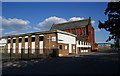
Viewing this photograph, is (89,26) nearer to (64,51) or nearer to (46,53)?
(64,51)

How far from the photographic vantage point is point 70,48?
112ft

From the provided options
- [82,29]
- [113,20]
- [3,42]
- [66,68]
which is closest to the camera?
[66,68]

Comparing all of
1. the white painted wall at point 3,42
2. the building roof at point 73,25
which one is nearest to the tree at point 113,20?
the white painted wall at point 3,42

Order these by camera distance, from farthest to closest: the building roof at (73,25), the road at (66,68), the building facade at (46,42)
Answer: the building roof at (73,25), the building facade at (46,42), the road at (66,68)

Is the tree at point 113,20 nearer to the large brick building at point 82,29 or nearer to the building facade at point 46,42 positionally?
the building facade at point 46,42

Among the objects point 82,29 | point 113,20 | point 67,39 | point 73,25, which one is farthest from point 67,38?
point 73,25

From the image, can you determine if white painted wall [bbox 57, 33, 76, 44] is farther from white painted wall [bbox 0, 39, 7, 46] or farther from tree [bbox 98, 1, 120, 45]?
white painted wall [bbox 0, 39, 7, 46]

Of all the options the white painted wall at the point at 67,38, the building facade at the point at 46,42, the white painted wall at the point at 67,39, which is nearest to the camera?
the building facade at the point at 46,42

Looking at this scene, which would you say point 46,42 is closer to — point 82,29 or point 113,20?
point 113,20

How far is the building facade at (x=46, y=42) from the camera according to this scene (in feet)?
93.6

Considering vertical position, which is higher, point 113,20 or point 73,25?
point 73,25

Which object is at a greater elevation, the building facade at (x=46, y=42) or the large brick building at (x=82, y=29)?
the large brick building at (x=82, y=29)

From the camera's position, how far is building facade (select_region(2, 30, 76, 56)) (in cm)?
2853

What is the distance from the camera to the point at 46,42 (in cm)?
2997
